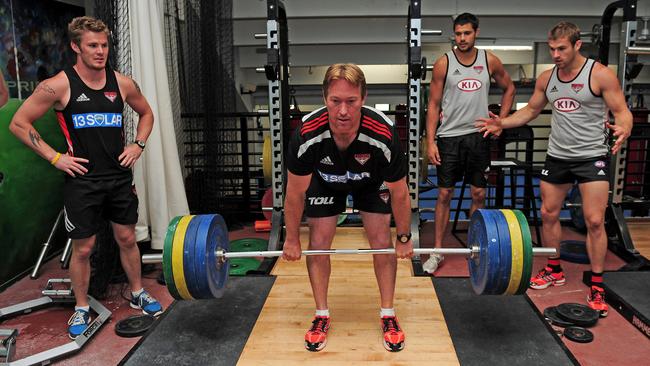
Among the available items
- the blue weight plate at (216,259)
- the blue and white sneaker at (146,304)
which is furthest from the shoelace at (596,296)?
the blue and white sneaker at (146,304)

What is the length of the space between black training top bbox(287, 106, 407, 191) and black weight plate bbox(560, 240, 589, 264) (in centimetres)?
166

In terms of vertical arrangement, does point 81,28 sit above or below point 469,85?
above

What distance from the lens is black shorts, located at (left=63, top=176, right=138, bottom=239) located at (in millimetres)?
2045

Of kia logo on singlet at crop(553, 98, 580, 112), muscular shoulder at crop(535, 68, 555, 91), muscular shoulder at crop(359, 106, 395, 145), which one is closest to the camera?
muscular shoulder at crop(359, 106, 395, 145)

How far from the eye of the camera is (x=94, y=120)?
205 centimetres

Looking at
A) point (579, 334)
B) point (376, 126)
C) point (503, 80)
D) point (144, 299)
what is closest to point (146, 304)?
point (144, 299)

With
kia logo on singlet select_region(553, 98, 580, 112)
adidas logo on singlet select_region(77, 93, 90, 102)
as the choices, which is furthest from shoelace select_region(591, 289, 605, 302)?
adidas logo on singlet select_region(77, 93, 90, 102)

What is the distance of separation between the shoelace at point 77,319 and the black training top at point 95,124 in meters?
0.60

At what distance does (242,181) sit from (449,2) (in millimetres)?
3026

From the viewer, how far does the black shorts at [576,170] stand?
2266 mm

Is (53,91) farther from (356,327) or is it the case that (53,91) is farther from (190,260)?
(356,327)

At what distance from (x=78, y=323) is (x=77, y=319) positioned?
3 centimetres

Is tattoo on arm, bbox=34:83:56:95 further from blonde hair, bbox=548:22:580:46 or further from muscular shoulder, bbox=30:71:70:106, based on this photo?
blonde hair, bbox=548:22:580:46

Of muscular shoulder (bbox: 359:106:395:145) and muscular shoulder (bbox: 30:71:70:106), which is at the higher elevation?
muscular shoulder (bbox: 30:71:70:106)
